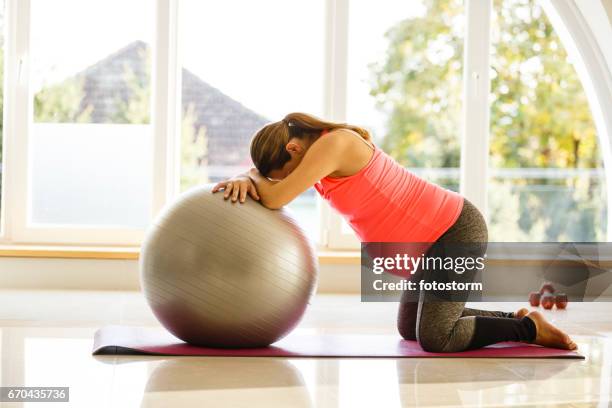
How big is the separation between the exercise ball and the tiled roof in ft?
8.16

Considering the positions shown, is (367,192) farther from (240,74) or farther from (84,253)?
(240,74)

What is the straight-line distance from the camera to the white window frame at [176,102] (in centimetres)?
510

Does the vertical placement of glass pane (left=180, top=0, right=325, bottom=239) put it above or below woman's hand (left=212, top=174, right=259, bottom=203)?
above

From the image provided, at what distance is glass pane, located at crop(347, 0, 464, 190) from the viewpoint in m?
5.29

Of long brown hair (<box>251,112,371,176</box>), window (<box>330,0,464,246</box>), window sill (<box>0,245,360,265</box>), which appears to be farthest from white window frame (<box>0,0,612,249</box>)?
long brown hair (<box>251,112,371,176</box>)

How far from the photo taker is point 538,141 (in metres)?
5.48

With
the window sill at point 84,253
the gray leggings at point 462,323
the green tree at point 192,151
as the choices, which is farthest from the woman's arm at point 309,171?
the green tree at point 192,151

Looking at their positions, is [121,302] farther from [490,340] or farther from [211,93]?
[490,340]

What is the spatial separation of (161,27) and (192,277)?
2855 mm

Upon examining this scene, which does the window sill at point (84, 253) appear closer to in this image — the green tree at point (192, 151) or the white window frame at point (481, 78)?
the white window frame at point (481, 78)

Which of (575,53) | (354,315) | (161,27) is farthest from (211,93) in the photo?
(575,53)

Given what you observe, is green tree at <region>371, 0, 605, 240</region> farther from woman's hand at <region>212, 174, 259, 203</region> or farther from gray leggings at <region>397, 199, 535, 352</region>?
woman's hand at <region>212, 174, 259, 203</region>

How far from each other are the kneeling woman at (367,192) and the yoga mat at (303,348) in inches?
3.9

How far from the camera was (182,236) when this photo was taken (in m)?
2.70
